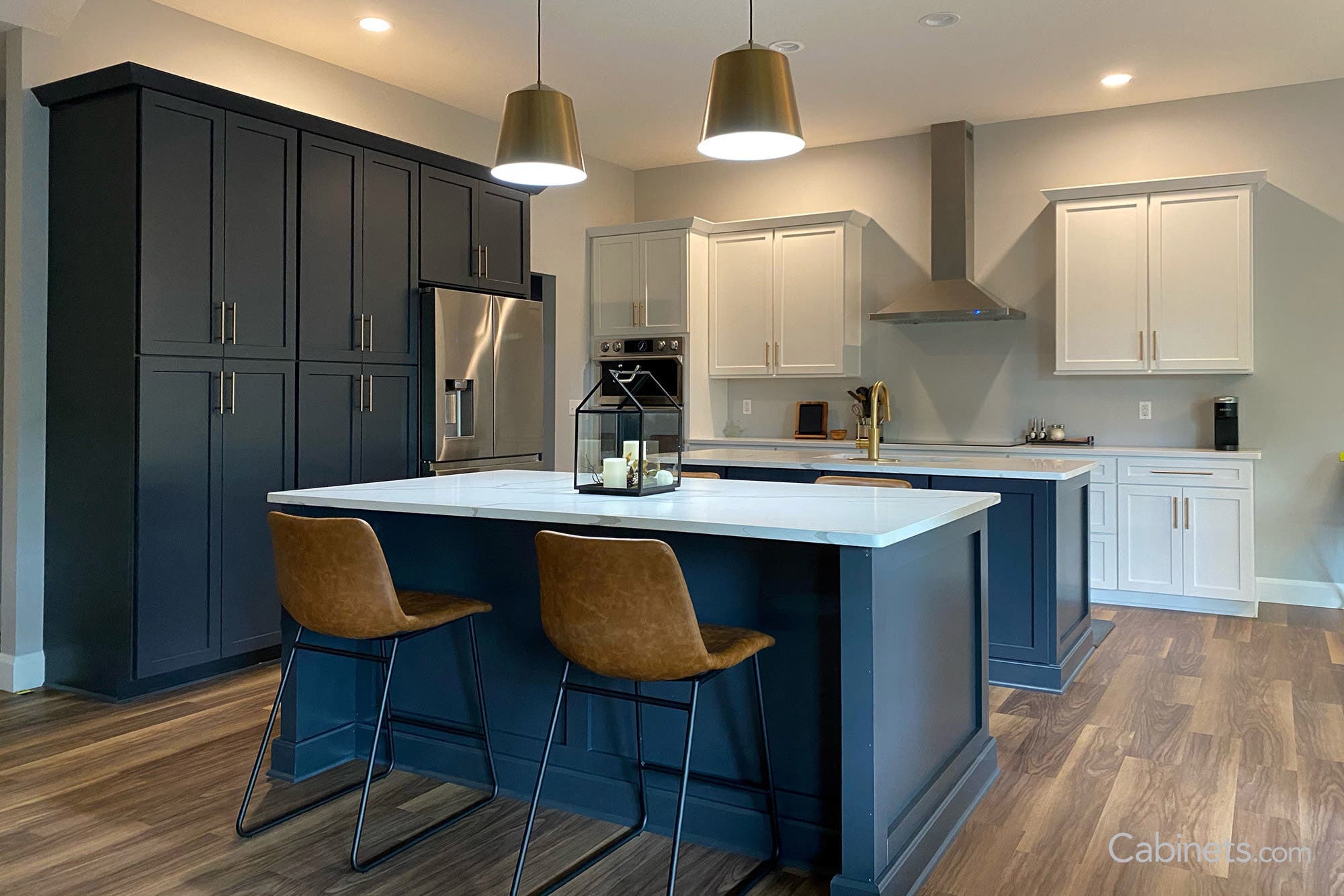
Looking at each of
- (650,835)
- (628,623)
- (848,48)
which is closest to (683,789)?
(628,623)

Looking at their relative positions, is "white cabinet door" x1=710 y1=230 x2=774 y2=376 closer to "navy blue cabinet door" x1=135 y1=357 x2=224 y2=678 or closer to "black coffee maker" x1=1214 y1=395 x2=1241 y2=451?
"black coffee maker" x1=1214 y1=395 x2=1241 y2=451

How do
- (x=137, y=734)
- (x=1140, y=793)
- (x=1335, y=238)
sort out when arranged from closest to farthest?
(x=1140, y=793)
(x=137, y=734)
(x=1335, y=238)

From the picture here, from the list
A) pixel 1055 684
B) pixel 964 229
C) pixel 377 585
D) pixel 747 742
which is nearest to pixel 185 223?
pixel 377 585

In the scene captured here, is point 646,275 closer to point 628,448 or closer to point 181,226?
point 181,226

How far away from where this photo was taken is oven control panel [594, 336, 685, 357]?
21.8ft

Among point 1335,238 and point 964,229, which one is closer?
point 1335,238

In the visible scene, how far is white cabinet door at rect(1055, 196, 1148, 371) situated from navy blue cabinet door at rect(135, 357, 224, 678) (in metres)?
4.49

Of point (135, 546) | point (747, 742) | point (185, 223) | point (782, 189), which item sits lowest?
point (747, 742)

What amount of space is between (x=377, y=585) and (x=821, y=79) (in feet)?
13.3

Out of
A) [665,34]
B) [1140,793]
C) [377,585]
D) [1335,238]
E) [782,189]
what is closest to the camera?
[377,585]

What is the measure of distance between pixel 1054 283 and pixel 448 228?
11.9 feet

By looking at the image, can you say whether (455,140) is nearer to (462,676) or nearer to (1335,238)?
(462,676)

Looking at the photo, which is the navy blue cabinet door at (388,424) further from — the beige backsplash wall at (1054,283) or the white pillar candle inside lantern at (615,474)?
the beige backsplash wall at (1054,283)

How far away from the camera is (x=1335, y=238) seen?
529 cm
